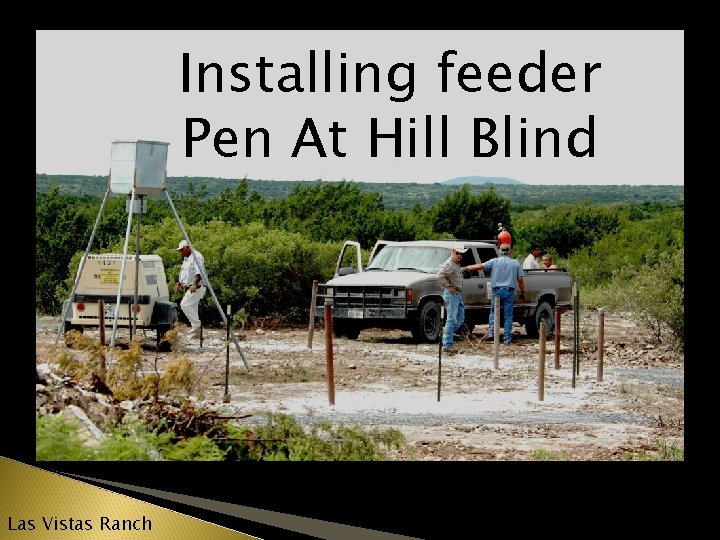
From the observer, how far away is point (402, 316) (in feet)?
69.2

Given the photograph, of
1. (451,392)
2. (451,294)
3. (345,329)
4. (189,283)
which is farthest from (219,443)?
(345,329)

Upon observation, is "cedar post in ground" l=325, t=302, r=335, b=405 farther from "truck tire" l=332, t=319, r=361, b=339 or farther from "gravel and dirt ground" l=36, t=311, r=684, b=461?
"truck tire" l=332, t=319, r=361, b=339

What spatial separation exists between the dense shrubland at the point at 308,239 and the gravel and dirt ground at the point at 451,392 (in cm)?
127

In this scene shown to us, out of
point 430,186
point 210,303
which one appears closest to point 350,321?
point 210,303

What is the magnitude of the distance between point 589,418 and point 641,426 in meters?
0.64

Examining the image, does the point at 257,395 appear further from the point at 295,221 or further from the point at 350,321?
the point at 295,221

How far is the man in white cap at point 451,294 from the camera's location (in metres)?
20.5

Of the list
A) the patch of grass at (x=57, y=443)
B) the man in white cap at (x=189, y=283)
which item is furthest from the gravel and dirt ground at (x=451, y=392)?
the patch of grass at (x=57, y=443)

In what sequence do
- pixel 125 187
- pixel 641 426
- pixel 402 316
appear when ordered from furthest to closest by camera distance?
pixel 402 316 < pixel 125 187 < pixel 641 426

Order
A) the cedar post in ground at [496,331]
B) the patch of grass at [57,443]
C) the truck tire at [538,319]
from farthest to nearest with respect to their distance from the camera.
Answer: the truck tire at [538,319] → the cedar post in ground at [496,331] → the patch of grass at [57,443]

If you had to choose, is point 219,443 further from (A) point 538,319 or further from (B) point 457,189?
(B) point 457,189

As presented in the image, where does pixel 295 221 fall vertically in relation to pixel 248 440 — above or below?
above

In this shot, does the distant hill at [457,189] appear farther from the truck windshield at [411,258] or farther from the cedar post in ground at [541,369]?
the cedar post in ground at [541,369]

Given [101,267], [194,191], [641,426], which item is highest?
[194,191]
